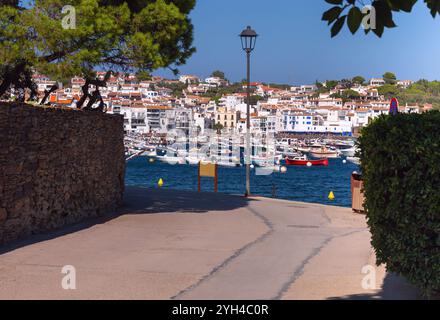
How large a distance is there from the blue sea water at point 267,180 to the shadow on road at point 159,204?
40077 mm

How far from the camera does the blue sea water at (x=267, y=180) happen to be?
7350 cm

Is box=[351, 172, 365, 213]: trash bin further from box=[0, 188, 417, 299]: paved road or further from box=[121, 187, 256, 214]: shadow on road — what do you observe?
box=[121, 187, 256, 214]: shadow on road

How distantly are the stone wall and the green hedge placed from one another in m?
6.56

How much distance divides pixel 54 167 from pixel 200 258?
4178mm

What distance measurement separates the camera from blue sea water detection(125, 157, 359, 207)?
7350 centimetres

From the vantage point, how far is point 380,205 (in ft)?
25.8

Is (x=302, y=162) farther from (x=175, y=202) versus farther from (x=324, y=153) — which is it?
(x=175, y=202)

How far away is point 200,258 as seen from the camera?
11352 millimetres

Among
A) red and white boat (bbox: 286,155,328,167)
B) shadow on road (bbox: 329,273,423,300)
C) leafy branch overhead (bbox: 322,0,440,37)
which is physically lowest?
red and white boat (bbox: 286,155,328,167)

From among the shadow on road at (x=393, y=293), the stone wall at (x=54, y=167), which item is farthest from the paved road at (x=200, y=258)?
the stone wall at (x=54, y=167)

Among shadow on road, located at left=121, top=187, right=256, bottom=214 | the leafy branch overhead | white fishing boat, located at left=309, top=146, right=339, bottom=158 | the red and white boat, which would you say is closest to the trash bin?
shadow on road, located at left=121, top=187, right=256, bottom=214

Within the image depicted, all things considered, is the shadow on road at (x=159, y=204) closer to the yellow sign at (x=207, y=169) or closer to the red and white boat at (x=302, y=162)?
the yellow sign at (x=207, y=169)
